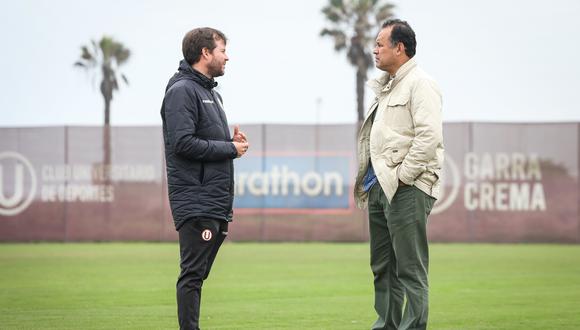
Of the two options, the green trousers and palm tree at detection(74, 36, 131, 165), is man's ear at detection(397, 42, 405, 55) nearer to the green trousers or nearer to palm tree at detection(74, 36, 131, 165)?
the green trousers

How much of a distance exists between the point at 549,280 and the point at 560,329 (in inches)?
193

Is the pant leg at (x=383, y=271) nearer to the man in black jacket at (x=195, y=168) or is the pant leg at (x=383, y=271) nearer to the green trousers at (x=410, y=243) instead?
→ the green trousers at (x=410, y=243)

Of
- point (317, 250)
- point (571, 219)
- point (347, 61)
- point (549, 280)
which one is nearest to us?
point (549, 280)

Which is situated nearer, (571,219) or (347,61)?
(571,219)

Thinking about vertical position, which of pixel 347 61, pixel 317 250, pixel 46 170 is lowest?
pixel 317 250

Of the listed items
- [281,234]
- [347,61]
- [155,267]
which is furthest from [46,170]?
[347,61]

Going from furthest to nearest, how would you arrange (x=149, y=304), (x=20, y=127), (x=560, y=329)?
(x=20, y=127) < (x=149, y=304) < (x=560, y=329)

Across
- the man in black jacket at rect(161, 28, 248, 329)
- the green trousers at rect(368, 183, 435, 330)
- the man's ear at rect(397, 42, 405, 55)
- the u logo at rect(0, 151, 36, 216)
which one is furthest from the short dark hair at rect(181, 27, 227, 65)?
the u logo at rect(0, 151, 36, 216)

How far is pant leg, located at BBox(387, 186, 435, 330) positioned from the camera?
7.02 m

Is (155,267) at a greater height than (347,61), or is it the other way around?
(347,61)

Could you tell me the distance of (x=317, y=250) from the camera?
Answer: 817 inches

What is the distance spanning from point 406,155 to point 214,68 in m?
1.31

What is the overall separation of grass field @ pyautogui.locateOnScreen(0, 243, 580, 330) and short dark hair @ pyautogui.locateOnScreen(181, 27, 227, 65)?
2725 mm

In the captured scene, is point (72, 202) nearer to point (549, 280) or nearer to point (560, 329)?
point (549, 280)
